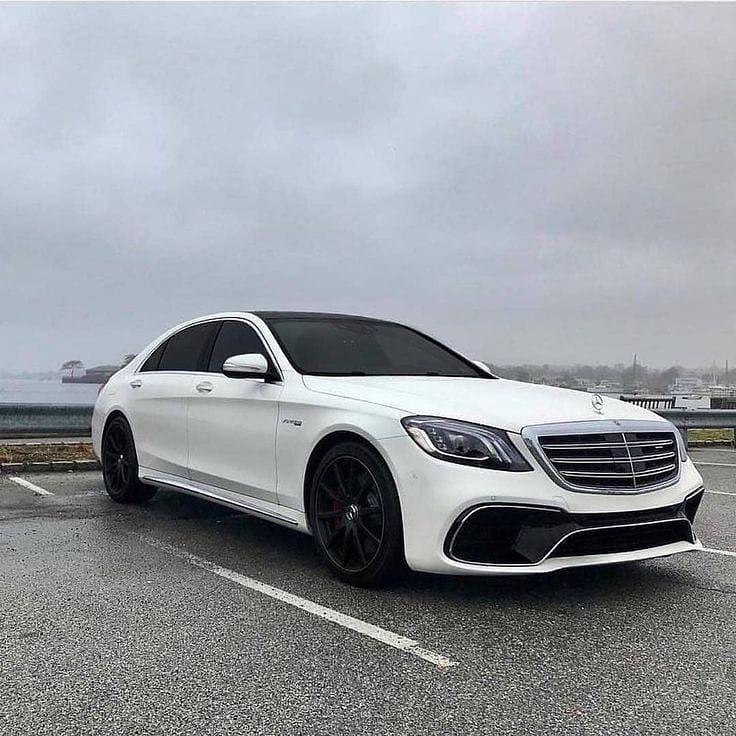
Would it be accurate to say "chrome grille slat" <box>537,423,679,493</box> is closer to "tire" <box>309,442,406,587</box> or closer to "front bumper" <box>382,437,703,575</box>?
"front bumper" <box>382,437,703,575</box>

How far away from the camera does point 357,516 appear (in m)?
4.38

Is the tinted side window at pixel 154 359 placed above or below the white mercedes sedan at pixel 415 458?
above

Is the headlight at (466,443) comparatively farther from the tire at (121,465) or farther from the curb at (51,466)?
the curb at (51,466)

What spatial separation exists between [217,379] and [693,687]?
366 cm

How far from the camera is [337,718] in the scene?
2.82 meters

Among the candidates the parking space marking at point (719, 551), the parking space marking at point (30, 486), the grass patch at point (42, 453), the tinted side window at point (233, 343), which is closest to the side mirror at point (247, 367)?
the tinted side window at point (233, 343)

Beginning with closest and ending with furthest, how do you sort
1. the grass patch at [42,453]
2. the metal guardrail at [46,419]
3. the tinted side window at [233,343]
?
the tinted side window at [233,343]
the grass patch at [42,453]
the metal guardrail at [46,419]

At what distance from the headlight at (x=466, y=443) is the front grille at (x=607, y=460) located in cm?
18

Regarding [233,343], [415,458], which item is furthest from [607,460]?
[233,343]

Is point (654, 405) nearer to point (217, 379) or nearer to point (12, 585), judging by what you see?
point (217, 379)

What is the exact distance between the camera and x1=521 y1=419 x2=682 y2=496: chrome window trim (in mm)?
4012

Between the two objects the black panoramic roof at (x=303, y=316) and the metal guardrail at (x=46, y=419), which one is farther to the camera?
the metal guardrail at (x=46, y=419)

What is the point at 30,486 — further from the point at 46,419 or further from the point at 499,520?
the point at 499,520

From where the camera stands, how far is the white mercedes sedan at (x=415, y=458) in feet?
13.0
